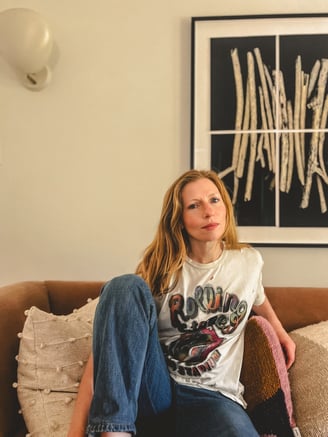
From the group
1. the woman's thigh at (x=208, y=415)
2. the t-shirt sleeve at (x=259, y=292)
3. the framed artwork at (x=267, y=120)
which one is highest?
the framed artwork at (x=267, y=120)

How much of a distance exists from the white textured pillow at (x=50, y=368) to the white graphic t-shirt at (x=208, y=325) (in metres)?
0.29

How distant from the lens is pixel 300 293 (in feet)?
5.29

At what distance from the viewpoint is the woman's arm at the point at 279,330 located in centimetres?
138

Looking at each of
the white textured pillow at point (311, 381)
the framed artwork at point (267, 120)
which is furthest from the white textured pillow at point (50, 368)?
the framed artwork at point (267, 120)

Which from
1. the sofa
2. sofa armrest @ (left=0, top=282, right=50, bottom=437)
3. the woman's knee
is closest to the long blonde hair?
the woman's knee

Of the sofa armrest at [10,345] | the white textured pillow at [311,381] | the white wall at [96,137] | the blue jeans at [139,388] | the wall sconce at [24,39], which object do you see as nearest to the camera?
the blue jeans at [139,388]

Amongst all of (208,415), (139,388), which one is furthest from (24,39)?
(208,415)

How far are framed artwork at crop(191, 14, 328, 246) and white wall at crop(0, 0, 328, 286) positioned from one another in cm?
8

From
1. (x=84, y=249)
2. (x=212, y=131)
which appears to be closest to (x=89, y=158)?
(x=84, y=249)

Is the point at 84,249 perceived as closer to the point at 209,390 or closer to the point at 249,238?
the point at 249,238

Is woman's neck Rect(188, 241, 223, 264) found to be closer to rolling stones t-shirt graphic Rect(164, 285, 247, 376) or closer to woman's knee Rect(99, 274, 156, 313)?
rolling stones t-shirt graphic Rect(164, 285, 247, 376)

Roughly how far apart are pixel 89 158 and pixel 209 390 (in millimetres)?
1078

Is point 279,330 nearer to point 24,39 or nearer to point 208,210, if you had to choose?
point 208,210

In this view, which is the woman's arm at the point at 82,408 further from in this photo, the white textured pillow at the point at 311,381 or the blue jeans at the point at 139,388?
the white textured pillow at the point at 311,381
